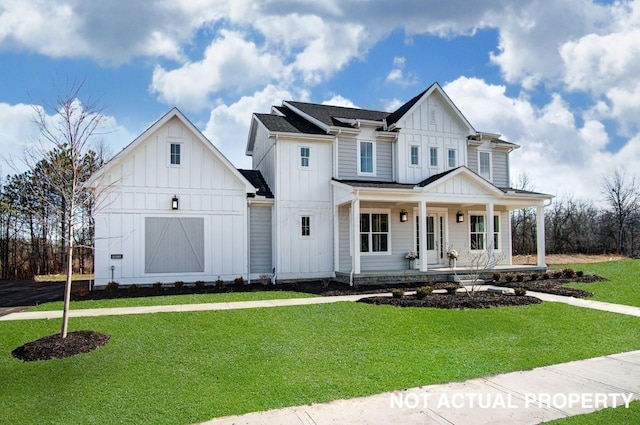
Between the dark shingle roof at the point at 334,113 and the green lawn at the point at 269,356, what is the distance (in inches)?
399

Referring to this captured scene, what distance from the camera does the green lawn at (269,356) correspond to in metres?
4.72

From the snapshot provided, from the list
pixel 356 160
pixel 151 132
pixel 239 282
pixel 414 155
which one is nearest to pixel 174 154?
pixel 151 132

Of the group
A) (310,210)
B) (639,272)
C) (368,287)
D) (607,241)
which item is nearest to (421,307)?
(368,287)

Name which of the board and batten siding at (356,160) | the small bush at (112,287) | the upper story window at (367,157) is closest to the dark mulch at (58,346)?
the small bush at (112,287)

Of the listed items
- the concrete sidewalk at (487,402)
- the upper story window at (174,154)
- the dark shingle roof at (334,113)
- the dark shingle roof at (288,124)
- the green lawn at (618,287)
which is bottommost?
the concrete sidewalk at (487,402)

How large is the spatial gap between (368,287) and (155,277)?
24.4ft

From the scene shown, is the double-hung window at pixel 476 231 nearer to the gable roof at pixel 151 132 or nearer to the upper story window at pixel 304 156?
the upper story window at pixel 304 156

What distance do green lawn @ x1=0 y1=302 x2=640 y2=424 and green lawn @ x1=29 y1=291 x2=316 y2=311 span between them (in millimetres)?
1916

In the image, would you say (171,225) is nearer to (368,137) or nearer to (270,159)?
(270,159)

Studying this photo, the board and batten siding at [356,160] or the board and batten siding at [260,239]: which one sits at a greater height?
the board and batten siding at [356,160]

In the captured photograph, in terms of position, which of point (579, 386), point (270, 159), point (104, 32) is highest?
point (104, 32)

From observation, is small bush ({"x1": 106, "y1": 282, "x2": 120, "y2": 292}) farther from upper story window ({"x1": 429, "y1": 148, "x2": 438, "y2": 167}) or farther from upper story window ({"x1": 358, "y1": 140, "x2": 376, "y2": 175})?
upper story window ({"x1": 429, "y1": 148, "x2": 438, "y2": 167})

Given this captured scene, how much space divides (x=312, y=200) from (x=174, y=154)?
5.44 meters

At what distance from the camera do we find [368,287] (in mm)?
14062
